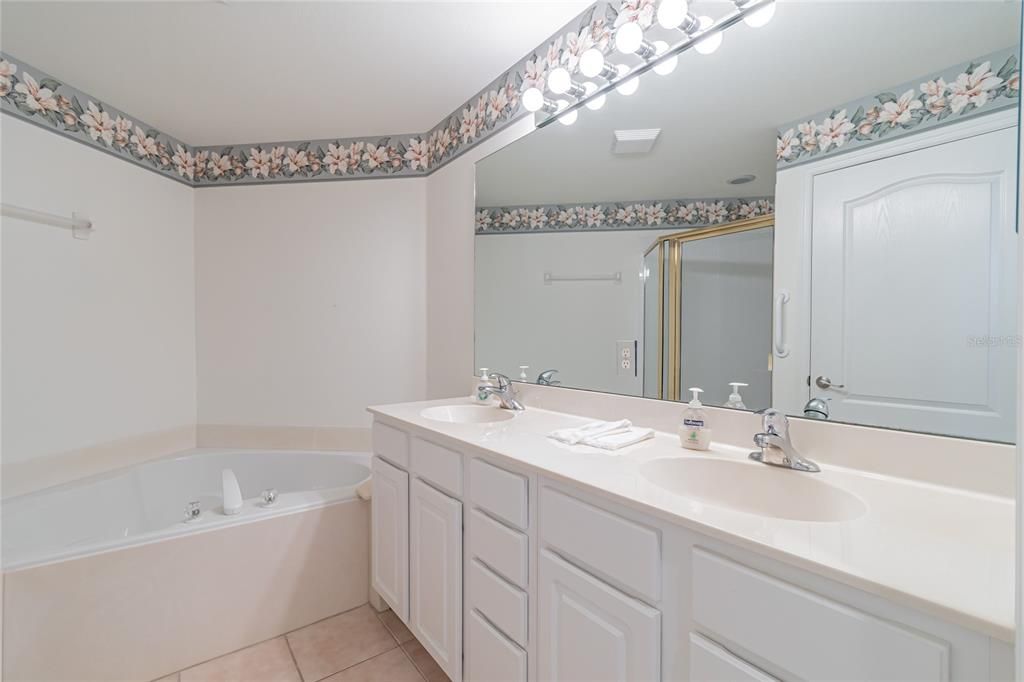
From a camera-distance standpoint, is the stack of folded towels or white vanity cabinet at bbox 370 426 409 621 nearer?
the stack of folded towels

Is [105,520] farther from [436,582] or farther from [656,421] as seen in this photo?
[656,421]

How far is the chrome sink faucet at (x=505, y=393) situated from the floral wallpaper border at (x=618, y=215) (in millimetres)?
646

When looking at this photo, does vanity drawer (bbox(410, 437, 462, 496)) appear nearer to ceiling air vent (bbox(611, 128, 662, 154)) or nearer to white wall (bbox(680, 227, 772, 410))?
white wall (bbox(680, 227, 772, 410))

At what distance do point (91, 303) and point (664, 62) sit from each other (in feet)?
8.88

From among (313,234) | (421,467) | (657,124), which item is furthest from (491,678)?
(313,234)

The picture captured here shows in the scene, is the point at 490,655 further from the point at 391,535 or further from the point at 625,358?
the point at 625,358

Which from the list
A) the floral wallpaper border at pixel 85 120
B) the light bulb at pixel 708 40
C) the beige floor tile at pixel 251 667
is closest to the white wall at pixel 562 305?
the light bulb at pixel 708 40

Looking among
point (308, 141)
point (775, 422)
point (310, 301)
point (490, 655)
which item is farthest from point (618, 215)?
point (308, 141)

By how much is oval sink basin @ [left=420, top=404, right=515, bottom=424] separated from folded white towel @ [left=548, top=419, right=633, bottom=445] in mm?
525

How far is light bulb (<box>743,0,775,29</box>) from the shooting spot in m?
1.11

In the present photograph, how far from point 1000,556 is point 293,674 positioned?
1.96 meters

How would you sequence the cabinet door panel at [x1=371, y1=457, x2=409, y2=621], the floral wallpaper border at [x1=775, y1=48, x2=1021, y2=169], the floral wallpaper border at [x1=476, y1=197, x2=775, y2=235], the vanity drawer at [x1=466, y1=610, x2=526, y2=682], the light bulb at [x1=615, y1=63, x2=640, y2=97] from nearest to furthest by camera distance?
1. the floral wallpaper border at [x1=775, y1=48, x2=1021, y2=169]
2. the vanity drawer at [x1=466, y1=610, x2=526, y2=682]
3. the floral wallpaper border at [x1=476, y1=197, x2=775, y2=235]
4. the light bulb at [x1=615, y1=63, x2=640, y2=97]
5. the cabinet door panel at [x1=371, y1=457, x2=409, y2=621]

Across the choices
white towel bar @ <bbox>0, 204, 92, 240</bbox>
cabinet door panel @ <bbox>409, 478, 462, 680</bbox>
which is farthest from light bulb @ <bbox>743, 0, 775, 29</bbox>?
white towel bar @ <bbox>0, 204, 92, 240</bbox>

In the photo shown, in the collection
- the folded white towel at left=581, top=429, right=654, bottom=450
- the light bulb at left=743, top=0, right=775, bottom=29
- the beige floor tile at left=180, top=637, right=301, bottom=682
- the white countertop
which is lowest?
the beige floor tile at left=180, top=637, right=301, bottom=682
